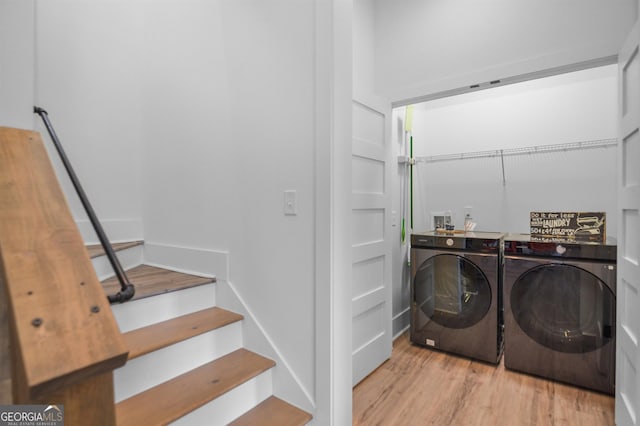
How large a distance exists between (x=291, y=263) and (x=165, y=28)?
77.5 inches

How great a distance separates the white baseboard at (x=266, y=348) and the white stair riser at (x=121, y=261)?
0.77 m

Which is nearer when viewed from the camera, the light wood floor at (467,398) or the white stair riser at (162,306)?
the white stair riser at (162,306)

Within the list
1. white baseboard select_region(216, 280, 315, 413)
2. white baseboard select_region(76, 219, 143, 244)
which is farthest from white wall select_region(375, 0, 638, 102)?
white baseboard select_region(76, 219, 143, 244)

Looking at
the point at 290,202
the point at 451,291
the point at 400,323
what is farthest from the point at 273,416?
the point at 400,323

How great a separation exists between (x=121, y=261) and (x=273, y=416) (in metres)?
1.57

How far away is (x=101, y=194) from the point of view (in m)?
2.47

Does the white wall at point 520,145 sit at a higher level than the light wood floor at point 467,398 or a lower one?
higher

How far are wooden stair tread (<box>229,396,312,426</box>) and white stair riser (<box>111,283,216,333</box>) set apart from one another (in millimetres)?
649

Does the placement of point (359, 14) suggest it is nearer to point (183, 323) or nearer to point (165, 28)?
point (165, 28)

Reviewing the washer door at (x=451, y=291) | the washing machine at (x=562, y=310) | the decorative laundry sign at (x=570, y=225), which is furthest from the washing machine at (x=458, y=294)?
the decorative laundry sign at (x=570, y=225)

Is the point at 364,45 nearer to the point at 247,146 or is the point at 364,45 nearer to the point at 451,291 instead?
the point at 247,146

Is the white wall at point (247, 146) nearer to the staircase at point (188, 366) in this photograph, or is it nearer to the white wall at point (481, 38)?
the staircase at point (188, 366)

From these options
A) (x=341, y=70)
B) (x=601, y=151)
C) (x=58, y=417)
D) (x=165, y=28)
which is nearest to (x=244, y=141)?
(x=341, y=70)

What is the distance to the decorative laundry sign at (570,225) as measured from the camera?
93.4 inches
